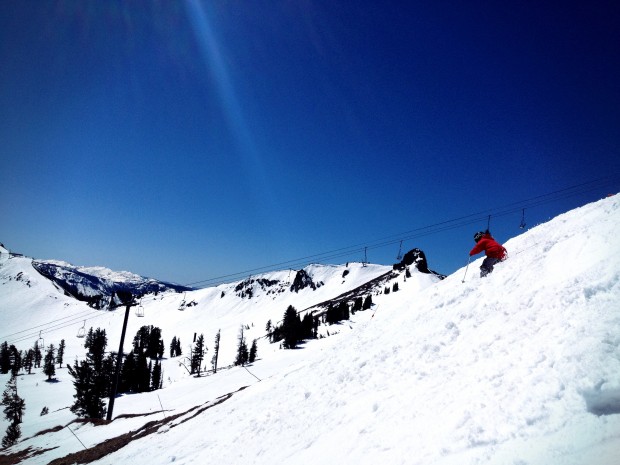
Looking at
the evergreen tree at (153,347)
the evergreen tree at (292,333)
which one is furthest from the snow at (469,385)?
the evergreen tree at (153,347)

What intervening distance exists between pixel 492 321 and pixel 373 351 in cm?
573

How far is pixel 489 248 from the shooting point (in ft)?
52.7

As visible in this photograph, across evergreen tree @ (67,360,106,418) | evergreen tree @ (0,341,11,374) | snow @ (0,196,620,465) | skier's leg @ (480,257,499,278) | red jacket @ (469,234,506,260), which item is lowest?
evergreen tree @ (0,341,11,374)

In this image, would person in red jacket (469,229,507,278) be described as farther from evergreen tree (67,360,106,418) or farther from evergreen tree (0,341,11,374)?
evergreen tree (0,341,11,374)

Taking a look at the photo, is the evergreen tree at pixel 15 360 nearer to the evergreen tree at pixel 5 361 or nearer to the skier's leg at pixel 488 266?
the evergreen tree at pixel 5 361

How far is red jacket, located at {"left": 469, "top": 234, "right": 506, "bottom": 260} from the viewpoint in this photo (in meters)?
15.9

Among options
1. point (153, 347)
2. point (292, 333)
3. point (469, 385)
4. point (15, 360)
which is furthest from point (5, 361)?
point (469, 385)

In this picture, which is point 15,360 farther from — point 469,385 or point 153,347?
point 469,385

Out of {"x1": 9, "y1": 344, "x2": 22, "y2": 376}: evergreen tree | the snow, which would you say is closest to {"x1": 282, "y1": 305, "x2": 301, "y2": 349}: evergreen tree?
the snow

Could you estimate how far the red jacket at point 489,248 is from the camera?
15.9 metres

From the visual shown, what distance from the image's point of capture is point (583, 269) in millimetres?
9609

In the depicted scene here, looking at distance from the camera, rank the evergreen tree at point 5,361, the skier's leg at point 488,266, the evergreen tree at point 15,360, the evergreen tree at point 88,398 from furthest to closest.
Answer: the evergreen tree at point 5,361 < the evergreen tree at point 15,360 < the evergreen tree at point 88,398 < the skier's leg at point 488,266

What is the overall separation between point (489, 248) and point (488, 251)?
0.56 feet

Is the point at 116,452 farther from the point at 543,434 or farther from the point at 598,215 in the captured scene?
the point at 598,215
